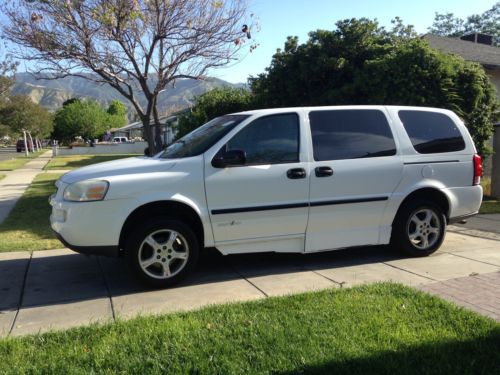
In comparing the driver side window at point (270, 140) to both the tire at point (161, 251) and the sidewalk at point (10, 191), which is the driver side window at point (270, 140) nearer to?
the tire at point (161, 251)

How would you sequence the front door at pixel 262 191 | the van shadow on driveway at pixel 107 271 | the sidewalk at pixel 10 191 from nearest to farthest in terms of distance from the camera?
the van shadow on driveway at pixel 107 271, the front door at pixel 262 191, the sidewalk at pixel 10 191

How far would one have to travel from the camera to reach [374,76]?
11141mm

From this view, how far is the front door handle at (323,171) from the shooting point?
5879 mm

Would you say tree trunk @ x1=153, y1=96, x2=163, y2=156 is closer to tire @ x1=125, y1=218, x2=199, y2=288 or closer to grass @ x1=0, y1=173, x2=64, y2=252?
grass @ x1=0, y1=173, x2=64, y2=252

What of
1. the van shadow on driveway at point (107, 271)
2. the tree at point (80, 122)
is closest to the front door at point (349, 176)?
the van shadow on driveway at point (107, 271)

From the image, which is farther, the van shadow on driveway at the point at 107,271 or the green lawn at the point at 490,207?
the green lawn at the point at 490,207

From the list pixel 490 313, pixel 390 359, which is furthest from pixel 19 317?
pixel 490 313

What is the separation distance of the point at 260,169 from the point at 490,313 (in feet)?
8.71

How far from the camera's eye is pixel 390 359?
363cm

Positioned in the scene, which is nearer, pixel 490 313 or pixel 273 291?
pixel 490 313

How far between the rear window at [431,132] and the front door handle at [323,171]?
1.30m

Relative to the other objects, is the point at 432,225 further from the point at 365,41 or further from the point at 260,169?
the point at 365,41

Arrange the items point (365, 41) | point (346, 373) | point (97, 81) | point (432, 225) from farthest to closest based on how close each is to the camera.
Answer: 1. point (97, 81)
2. point (365, 41)
3. point (432, 225)
4. point (346, 373)

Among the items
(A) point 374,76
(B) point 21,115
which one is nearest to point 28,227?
(A) point 374,76
